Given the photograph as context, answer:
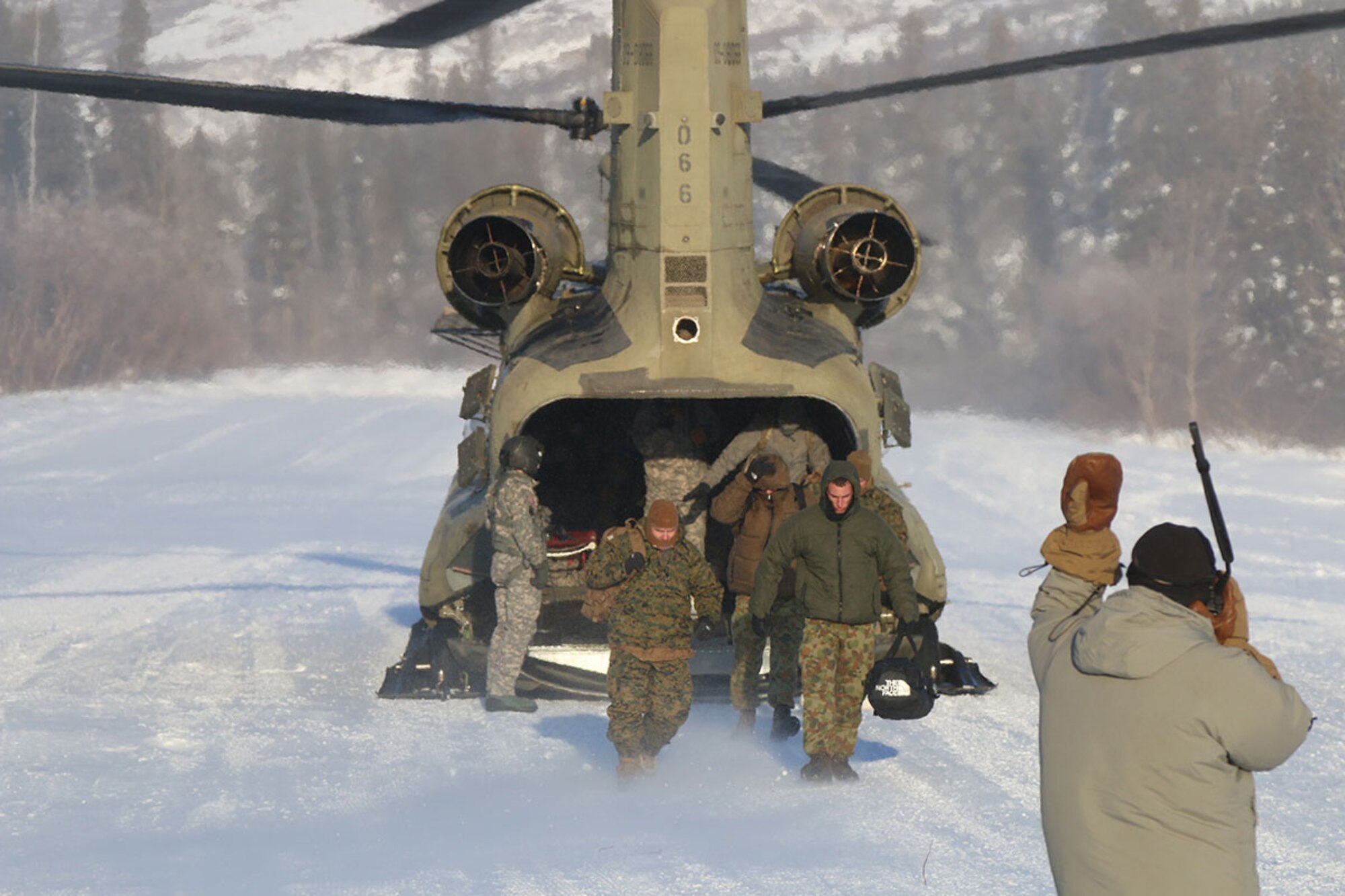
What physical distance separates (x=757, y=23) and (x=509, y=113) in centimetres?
11582

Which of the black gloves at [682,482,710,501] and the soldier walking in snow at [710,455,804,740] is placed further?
the black gloves at [682,482,710,501]

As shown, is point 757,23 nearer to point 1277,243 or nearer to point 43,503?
point 1277,243

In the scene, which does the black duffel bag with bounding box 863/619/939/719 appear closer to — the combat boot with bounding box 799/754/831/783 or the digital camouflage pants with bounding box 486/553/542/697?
the combat boot with bounding box 799/754/831/783

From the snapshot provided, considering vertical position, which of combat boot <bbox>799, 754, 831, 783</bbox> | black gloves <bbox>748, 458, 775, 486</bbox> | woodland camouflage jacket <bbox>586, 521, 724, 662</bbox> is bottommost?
combat boot <bbox>799, 754, 831, 783</bbox>

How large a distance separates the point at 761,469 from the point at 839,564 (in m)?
1.79

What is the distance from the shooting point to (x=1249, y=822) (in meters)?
5.06

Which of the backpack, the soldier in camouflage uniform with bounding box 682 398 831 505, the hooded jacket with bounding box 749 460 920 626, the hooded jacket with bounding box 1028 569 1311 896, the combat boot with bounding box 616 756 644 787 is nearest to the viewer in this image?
the hooded jacket with bounding box 1028 569 1311 896

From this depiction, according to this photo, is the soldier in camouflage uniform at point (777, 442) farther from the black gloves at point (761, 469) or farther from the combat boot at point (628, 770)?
the combat boot at point (628, 770)

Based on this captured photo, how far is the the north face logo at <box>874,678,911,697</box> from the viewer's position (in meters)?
10.5

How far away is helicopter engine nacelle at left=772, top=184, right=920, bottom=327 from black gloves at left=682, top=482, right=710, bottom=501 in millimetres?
1455

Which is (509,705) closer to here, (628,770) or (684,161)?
(628,770)

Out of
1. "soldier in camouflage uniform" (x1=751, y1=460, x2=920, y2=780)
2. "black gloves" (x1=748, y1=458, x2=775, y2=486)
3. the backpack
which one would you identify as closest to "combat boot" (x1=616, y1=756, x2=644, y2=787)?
the backpack

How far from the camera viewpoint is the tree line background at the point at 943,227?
178 ft

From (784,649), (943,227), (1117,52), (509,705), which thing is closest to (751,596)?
(784,649)
